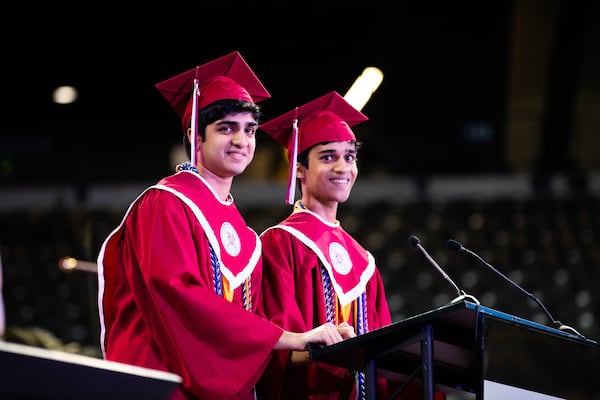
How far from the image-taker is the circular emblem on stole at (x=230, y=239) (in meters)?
2.19

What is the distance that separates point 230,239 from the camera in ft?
7.27

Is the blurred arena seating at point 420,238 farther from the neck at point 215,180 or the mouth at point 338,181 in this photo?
the neck at point 215,180

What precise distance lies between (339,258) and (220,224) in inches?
18.8

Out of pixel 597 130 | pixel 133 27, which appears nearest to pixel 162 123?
pixel 133 27

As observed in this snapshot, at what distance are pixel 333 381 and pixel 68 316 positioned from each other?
4.20m

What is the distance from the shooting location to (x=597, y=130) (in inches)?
324

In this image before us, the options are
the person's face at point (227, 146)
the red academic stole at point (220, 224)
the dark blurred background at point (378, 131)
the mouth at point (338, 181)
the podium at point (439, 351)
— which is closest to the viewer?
the podium at point (439, 351)

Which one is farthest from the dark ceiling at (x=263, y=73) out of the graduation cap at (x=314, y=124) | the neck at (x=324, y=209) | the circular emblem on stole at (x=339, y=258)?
the circular emblem on stole at (x=339, y=258)

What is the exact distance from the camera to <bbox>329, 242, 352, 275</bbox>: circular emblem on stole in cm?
250

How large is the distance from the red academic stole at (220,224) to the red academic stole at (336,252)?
26 cm

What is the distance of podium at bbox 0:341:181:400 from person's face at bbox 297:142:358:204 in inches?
55.1

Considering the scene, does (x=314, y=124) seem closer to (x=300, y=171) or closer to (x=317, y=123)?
(x=317, y=123)

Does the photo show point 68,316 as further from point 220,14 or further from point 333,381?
point 333,381

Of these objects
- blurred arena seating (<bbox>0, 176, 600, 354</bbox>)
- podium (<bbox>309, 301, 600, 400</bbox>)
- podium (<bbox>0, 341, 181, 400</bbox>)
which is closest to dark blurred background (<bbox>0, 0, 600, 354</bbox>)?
blurred arena seating (<bbox>0, 176, 600, 354</bbox>)
